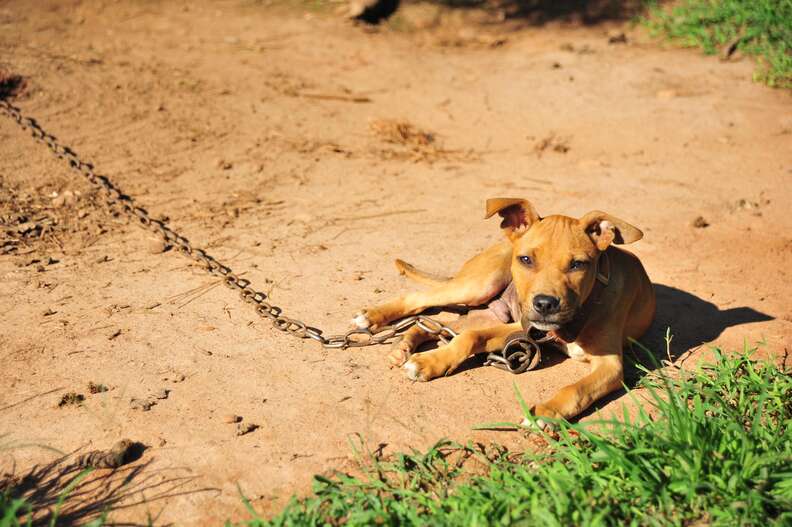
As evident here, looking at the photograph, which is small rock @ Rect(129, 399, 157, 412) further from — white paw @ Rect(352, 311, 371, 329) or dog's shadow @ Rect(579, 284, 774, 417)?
dog's shadow @ Rect(579, 284, 774, 417)

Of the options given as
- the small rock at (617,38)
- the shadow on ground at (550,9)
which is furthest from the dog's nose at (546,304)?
the shadow on ground at (550,9)

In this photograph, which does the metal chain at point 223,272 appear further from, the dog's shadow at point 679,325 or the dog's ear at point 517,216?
the dog's shadow at point 679,325

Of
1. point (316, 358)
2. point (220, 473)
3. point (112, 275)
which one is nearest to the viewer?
point (220, 473)

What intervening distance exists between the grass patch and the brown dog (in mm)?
476

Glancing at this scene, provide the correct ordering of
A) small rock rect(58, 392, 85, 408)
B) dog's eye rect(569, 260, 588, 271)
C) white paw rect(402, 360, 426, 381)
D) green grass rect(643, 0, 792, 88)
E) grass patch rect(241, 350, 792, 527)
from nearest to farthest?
grass patch rect(241, 350, 792, 527), small rock rect(58, 392, 85, 408), dog's eye rect(569, 260, 588, 271), white paw rect(402, 360, 426, 381), green grass rect(643, 0, 792, 88)

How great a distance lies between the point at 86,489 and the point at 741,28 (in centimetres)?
1116

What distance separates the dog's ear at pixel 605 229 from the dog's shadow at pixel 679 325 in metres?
0.86

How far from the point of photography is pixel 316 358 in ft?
16.1

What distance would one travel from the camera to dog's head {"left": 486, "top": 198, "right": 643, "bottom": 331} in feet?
14.4

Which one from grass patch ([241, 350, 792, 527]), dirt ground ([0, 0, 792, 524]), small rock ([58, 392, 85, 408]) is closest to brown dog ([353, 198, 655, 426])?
dirt ground ([0, 0, 792, 524])

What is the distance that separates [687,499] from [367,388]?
1.96 metres

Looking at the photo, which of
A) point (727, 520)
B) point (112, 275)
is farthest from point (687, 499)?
point (112, 275)

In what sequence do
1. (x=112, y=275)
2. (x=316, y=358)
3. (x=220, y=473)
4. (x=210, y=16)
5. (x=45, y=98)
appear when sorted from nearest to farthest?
(x=220, y=473), (x=316, y=358), (x=112, y=275), (x=45, y=98), (x=210, y=16)

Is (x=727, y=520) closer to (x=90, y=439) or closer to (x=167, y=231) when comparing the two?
(x=90, y=439)
